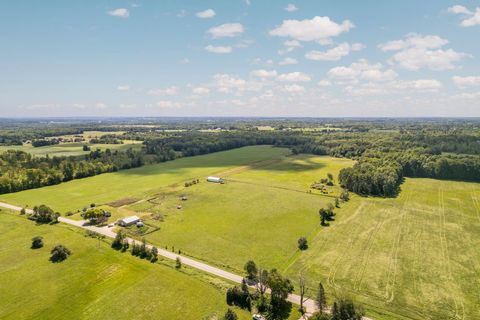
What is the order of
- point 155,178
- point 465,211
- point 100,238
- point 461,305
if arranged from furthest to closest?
1. point 155,178
2. point 465,211
3. point 100,238
4. point 461,305

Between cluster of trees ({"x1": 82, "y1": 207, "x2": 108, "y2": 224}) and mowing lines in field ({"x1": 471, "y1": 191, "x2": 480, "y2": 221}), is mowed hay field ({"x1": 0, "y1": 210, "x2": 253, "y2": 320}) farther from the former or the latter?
mowing lines in field ({"x1": 471, "y1": 191, "x2": 480, "y2": 221})

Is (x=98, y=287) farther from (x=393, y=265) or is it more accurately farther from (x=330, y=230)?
(x=393, y=265)

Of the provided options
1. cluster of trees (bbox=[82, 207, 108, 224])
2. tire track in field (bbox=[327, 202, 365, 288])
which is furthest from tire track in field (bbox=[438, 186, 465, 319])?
cluster of trees (bbox=[82, 207, 108, 224])

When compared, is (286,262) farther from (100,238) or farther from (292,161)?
(292,161)

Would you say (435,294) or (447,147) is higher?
(447,147)

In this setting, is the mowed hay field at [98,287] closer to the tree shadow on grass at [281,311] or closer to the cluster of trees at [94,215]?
the tree shadow on grass at [281,311]

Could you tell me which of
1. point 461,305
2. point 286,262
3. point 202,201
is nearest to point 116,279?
point 286,262
